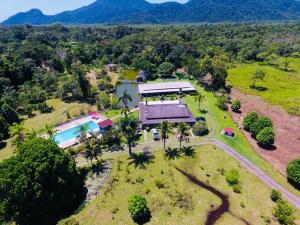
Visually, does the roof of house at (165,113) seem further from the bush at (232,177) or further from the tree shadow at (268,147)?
the bush at (232,177)

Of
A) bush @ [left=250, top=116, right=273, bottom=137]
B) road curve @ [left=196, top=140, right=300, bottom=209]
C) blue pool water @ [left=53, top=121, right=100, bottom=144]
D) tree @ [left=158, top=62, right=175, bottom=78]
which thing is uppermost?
tree @ [left=158, top=62, right=175, bottom=78]

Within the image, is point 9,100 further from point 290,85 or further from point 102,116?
point 290,85

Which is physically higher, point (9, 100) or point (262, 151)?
point (9, 100)

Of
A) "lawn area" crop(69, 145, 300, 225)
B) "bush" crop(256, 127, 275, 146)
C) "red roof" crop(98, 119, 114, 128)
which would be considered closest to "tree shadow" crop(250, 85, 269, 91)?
"bush" crop(256, 127, 275, 146)

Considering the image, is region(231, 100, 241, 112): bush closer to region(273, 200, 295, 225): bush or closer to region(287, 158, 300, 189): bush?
region(287, 158, 300, 189): bush

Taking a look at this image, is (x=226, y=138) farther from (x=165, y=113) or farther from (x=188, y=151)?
(x=165, y=113)

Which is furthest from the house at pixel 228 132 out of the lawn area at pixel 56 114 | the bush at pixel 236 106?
the lawn area at pixel 56 114

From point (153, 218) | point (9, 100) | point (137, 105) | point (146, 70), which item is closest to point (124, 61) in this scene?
point (146, 70)
